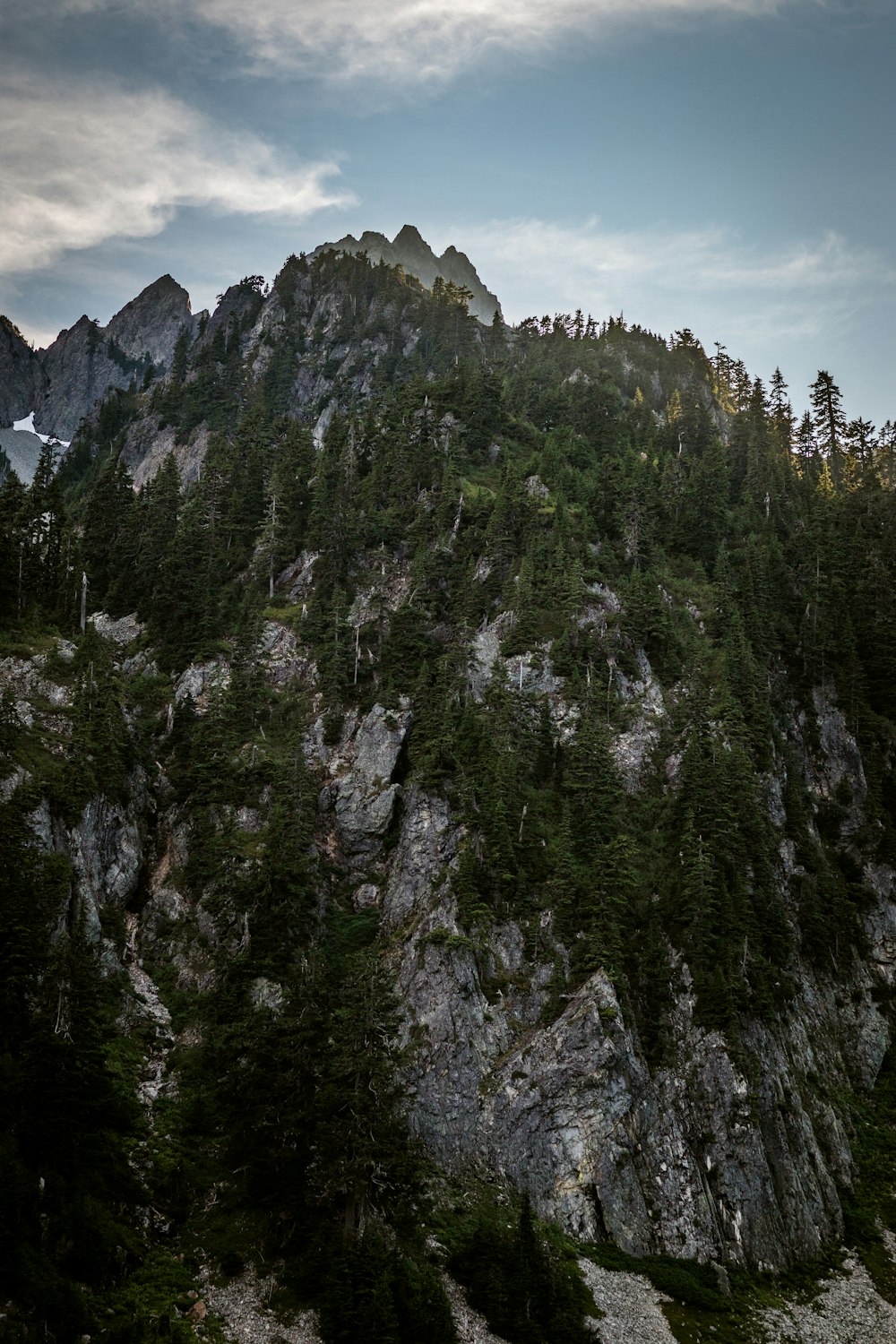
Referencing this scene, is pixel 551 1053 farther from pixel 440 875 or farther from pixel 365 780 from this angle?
pixel 365 780

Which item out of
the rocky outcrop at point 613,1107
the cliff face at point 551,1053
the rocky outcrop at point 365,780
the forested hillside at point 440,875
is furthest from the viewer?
the rocky outcrop at point 365,780

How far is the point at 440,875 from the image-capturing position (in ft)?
212

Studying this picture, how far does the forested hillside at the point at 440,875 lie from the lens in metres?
41.8

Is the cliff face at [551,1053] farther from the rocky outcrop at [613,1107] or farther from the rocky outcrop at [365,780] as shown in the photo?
the rocky outcrop at [365,780]

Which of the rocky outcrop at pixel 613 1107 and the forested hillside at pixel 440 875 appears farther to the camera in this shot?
the rocky outcrop at pixel 613 1107

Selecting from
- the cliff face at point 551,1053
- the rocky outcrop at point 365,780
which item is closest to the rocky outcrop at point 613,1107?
the cliff face at point 551,1053

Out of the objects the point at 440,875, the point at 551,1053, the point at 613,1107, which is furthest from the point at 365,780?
the point at 613,1107

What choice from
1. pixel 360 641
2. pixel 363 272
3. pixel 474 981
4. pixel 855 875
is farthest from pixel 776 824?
pixel 363 272

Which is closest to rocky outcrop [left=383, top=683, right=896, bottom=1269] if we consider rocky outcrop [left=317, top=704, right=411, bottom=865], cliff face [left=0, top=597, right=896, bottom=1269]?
cliff face [left=0, top=597, right=896, bottom=1269]

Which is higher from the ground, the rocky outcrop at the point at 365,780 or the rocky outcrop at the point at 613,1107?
the rocky outcrop at the point at 365,780

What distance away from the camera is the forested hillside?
41.8 m

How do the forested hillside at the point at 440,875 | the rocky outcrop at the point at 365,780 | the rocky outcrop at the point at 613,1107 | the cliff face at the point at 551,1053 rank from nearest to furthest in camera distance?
1. the forested hillside at the point at 440,875
2. the rocky outcrop at the point at 613,1107
3. the cliff face at the point at 551,1053
4. the rocky outcrop at the point at 365,780

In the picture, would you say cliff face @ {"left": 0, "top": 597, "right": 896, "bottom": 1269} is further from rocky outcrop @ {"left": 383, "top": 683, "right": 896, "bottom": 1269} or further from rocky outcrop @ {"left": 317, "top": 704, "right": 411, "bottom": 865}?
rocky outcrop @ {"left": 317, "top": 704, "right": 411, "bottom": 865}

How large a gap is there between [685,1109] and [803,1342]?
1255 cm
